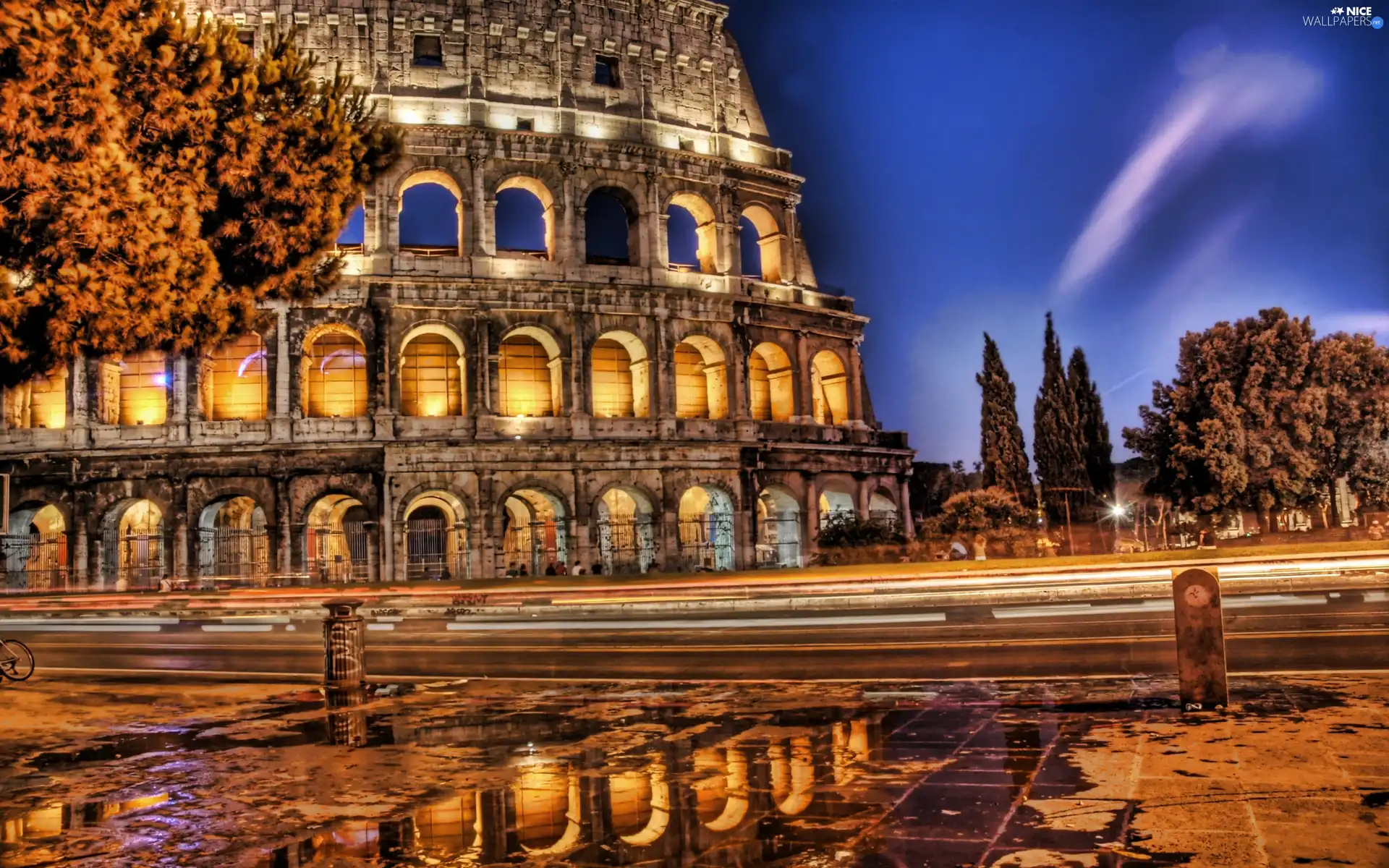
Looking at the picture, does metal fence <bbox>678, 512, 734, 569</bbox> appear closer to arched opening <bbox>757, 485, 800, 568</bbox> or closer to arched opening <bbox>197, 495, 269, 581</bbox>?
arched opening <bbox>757, 485, 800, 568</bbox>

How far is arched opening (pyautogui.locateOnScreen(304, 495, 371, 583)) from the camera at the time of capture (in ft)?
106

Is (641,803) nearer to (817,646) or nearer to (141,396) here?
(817,646)

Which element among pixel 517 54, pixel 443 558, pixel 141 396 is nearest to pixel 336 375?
pixel 141 396

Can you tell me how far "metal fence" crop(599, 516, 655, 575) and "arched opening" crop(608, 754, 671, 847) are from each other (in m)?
27.7

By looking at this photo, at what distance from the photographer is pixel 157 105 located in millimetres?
11391

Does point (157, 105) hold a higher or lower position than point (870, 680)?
higher

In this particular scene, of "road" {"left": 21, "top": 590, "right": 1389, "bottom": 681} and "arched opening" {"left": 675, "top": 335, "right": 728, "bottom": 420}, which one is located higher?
"arched opening" {"left": 675, "top": 335, "right": 728, "bottom": 420}

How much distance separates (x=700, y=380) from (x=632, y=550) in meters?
7.10

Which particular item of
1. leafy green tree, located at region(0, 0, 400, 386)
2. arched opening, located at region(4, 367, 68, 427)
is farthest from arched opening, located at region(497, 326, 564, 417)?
leafy green tree, located at region(0, 0, 400, 386)

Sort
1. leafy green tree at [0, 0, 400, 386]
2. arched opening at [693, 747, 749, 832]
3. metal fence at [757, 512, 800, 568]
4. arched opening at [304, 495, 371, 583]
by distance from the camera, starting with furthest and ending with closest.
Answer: metal fence at [757, 512, 800, 568], arched opening at [304, 495, 371, 583], leafy green tree at [0, 0, 400, 386], arched opening at [693, 747, 749, 832]

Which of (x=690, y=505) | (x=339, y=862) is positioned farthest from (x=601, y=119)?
(x=339, y=862)

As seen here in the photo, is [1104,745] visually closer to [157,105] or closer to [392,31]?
[157,105]

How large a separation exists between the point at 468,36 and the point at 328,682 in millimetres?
28208

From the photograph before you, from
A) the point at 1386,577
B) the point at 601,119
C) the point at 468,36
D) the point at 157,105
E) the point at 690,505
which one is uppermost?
the point at 468,36
